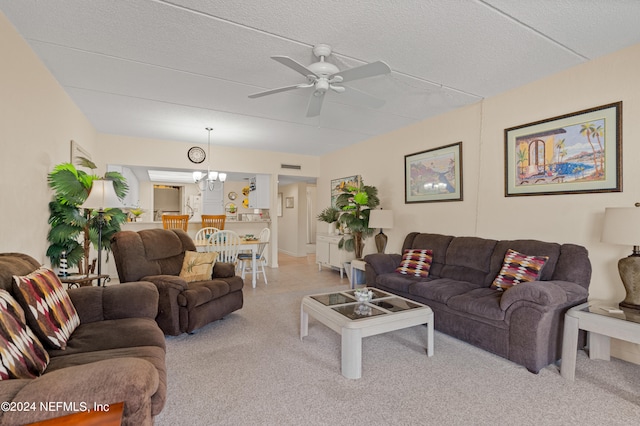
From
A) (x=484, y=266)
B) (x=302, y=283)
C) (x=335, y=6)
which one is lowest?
(x=302, y=283)

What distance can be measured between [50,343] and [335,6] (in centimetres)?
256

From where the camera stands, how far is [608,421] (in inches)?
68.6

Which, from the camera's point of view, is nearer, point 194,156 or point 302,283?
point 302,283

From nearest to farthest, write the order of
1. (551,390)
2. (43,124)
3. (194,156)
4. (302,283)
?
1. (551,390)
2. (43,124)
3. (302,283)
4. (194,156)

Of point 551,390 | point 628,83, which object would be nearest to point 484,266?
point 551,390

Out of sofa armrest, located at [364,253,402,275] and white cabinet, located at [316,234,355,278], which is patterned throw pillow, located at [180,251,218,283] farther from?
white cabinet, located at [316,234,355,278]

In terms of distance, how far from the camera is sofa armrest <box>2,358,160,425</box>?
0.93m

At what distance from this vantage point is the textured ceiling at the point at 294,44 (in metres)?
2.09

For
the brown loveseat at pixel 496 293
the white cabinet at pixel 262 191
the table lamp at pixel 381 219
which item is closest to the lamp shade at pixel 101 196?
the brown loveseat at pixel 496 293

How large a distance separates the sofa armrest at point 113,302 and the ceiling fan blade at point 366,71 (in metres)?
2.20

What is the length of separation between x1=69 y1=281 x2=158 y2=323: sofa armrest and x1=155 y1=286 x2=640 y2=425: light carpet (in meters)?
0.54

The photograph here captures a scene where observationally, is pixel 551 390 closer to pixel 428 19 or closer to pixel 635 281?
pixel 635 281

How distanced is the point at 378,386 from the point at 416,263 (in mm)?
1882

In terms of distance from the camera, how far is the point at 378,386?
82.4 inches
